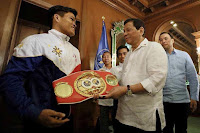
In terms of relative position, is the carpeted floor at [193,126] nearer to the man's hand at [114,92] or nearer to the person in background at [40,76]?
the man's hand at [114,92]

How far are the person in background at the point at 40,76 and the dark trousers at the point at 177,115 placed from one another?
149cm

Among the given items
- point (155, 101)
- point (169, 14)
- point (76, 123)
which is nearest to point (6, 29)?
point (76, 123)

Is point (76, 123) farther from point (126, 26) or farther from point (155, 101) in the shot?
point (126, 26)

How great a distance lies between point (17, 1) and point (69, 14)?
156 cm

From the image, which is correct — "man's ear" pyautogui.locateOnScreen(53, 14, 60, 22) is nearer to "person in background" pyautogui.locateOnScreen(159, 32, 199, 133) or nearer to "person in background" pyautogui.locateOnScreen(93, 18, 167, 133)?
"person in background" pyautogui.locateOnScreen(93, 18, 167, 133)

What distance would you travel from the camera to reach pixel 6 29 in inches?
71.6

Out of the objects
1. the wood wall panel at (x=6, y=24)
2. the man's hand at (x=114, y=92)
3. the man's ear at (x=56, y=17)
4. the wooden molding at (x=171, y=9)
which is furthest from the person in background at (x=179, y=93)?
the wooden molding at (x=171, y=9)

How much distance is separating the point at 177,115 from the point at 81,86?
1.61 metres

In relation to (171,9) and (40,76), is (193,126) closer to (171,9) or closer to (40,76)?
(171,9)

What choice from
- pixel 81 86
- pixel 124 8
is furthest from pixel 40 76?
pixel 124 8

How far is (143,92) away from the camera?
3.10 feet

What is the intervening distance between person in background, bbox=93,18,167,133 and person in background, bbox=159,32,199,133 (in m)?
0.87

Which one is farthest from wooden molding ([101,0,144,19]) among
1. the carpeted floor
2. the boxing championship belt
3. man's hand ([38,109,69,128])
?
the carpeted floor

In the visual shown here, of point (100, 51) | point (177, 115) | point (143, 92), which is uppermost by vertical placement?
point (100, 51)
